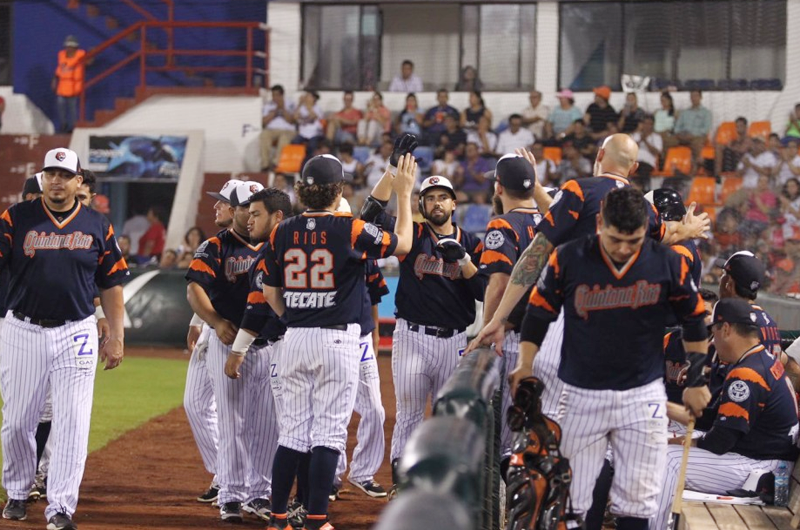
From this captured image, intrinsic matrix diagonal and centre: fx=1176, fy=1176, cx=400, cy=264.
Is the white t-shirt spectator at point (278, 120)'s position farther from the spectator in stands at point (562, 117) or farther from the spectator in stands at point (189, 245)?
the spectator in stands at point (562, 117)

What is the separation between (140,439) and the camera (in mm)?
11008

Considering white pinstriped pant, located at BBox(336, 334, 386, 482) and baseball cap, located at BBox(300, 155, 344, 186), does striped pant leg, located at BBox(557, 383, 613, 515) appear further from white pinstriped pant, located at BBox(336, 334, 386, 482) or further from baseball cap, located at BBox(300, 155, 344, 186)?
white pinstriped pant, located at BBox(336, 334, 386, 482)

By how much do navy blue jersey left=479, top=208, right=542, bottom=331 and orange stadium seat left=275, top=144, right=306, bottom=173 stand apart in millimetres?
15178

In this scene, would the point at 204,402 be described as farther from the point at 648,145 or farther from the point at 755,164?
the point at 648,145

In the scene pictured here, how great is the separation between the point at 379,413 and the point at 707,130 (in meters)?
14.4

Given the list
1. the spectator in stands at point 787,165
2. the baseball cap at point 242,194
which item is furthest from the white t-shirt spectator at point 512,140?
the baseball cap at point 242,194

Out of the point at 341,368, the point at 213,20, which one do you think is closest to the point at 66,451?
the point at 341,368

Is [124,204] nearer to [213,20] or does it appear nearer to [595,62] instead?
[213,20]

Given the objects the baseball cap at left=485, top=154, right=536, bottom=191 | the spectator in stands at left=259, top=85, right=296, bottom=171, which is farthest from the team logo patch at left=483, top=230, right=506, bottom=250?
the spectator in stands at left=259, top=85, right=296, bottom=171

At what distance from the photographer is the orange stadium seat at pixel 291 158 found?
22297mm

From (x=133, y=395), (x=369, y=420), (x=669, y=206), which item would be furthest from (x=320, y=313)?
(x=133, y=395)

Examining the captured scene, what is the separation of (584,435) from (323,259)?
1.91 meters

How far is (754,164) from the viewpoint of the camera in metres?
19.7

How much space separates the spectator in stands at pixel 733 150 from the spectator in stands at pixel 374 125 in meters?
6.08
